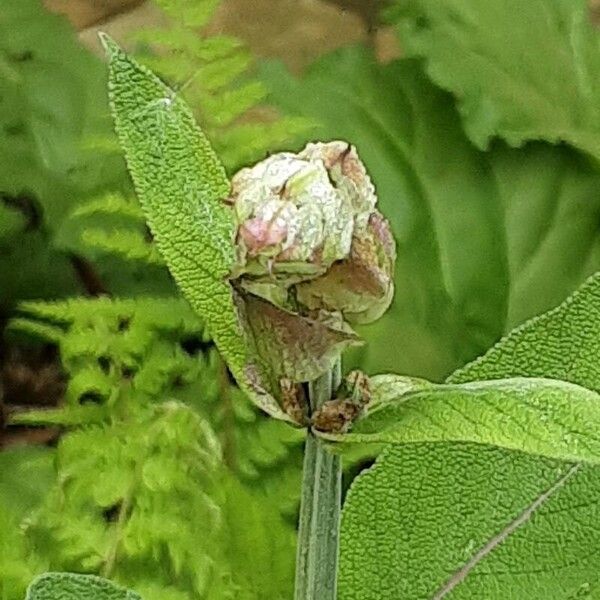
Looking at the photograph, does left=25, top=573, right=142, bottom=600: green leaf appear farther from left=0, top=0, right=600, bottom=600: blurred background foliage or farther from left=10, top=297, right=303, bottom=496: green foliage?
left=10, top=297, right=303, bottom=496: green foliage

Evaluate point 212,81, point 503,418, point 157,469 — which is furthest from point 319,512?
point 212,81

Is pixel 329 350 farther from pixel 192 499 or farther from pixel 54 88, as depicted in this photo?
pixel 54 88

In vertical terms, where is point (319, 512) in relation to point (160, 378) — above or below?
above

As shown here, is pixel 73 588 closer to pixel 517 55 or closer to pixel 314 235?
pixel 314 235


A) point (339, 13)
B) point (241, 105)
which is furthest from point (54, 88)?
point (339, 13)

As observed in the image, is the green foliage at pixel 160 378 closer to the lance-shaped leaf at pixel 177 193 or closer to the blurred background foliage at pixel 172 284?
the blurred background foliage at pixel 172 284
